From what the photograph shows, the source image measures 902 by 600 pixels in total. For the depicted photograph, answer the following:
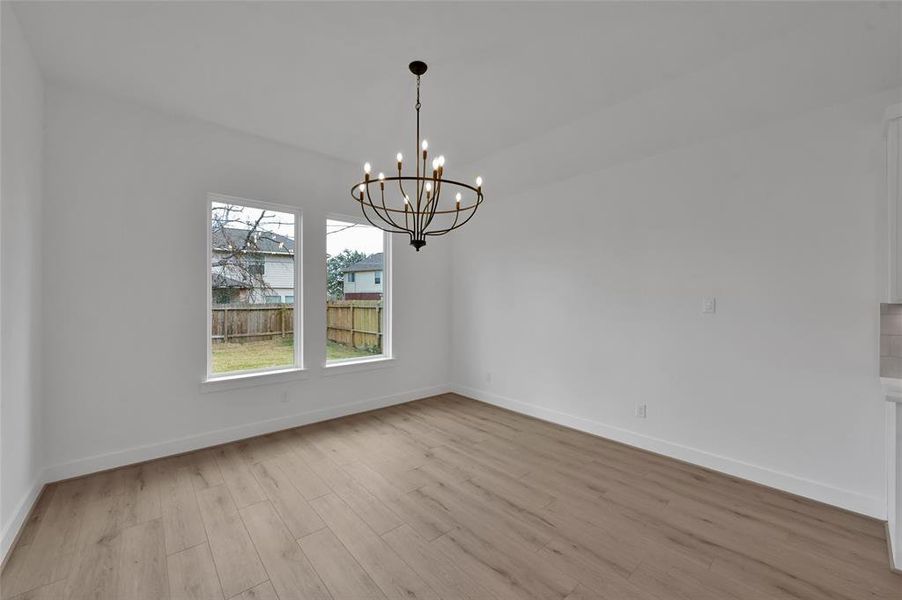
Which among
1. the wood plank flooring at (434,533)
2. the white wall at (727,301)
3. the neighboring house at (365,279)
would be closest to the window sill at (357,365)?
the neighboring house at (365,279)

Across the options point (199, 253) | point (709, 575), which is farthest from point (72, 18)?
point (709, 575)

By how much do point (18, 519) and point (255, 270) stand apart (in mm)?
2285

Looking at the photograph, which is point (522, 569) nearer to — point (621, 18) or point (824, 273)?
point (824, 273)

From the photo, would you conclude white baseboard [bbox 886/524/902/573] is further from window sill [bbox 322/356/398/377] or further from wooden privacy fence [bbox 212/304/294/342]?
wooden privacy fence [bbox 212/304/294/342]

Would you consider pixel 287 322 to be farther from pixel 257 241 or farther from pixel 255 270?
pixel 257 241

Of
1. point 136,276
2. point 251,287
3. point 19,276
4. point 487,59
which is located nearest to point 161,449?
point 136,276

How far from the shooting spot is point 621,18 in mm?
2119

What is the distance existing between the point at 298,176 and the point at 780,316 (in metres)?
4.38

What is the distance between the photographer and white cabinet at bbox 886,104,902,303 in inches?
82.4

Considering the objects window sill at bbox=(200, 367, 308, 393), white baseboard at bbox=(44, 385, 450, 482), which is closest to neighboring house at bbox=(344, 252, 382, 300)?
window sill at bbox=(200, 367, 308, 393)

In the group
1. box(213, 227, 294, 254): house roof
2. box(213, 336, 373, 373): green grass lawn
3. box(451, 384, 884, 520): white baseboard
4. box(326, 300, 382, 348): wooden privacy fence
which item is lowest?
box(451, 384, 884, 520): white baseboard

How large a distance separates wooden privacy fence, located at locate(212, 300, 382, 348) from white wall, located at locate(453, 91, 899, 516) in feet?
5.92

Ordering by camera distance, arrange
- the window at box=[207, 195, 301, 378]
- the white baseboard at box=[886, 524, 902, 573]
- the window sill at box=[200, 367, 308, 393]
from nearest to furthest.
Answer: the white baseboard at box=[886, 524, 902, 573]
the window sill at box=[200, 367, 308, 393]
the window at box=[207, 195, 301, 378]

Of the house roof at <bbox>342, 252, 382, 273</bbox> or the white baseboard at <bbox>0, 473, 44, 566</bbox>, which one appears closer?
the white baseboard at <bbox>0, 473, 44, 566</bbox>
